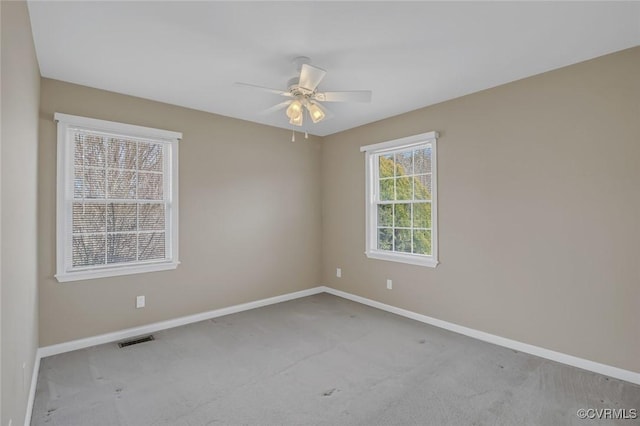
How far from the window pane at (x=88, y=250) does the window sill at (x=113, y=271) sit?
4.1 inches

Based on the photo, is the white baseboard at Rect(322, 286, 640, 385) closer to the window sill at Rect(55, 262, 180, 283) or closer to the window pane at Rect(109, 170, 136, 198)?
the window sill at Rect(55, 262, 180, 283)

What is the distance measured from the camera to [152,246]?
360 centimetres

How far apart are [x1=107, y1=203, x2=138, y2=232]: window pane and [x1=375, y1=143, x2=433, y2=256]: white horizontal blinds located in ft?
9.94

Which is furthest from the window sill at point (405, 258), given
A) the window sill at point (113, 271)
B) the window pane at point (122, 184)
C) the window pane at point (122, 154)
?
the window pane at point (122, 154)

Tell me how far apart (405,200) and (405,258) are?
Result: 0.75m

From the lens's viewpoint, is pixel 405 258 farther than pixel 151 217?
Yes

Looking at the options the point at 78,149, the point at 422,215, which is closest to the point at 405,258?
the point at 422,215

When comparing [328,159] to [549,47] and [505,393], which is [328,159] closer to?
[549,47]

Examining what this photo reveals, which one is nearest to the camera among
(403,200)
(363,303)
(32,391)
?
(32,391)

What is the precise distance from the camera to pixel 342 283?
4.91m

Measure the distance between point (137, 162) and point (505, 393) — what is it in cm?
404

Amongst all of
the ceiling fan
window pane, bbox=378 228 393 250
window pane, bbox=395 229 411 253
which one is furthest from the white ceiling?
window pane, bbox=378 228 393 250

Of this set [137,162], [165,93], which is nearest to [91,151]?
[137,162]

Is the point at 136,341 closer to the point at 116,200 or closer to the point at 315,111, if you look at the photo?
the point at 116,200
